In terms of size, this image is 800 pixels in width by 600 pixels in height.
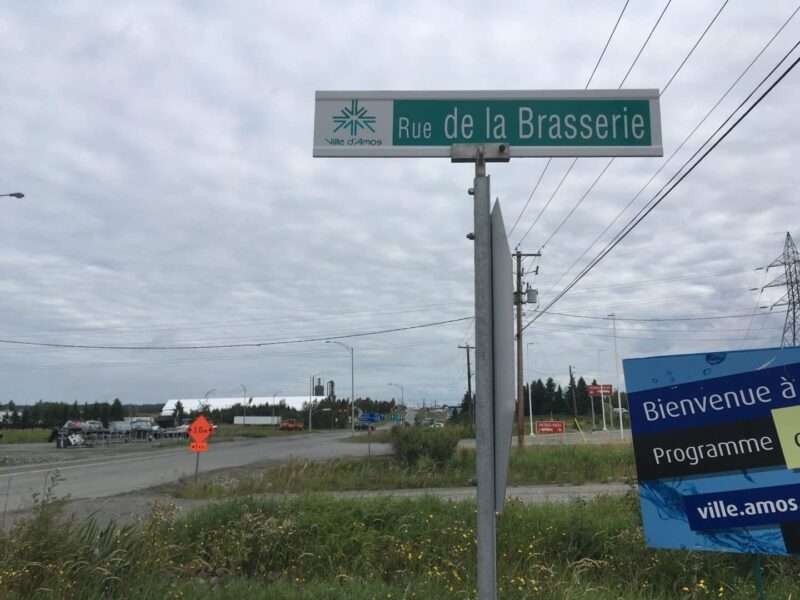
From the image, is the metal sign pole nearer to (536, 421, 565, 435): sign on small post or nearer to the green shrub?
the green shrub

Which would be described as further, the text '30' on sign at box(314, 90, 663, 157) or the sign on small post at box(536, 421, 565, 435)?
the sign on small post at box(536, 421, 565, 435)

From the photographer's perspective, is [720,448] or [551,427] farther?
[551,427]

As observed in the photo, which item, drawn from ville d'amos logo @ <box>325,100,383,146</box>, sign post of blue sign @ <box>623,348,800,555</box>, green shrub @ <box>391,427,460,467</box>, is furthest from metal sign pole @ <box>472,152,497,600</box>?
green shrub @ <box>391,427,460,467</box>

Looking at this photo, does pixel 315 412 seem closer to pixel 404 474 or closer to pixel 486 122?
pixel 404 474

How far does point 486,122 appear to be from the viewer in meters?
3.11

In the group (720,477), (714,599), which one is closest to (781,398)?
(720,477)

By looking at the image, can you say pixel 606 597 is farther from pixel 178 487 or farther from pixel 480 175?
pixel 178 487

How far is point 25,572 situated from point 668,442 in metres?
4.86

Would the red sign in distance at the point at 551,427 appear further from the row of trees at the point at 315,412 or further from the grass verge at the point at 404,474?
the row of trees at the point at 315,412

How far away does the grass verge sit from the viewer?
55.2 ft

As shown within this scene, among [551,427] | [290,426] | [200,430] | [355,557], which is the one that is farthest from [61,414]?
[355,557]

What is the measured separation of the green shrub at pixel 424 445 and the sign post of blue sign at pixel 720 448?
17.2 m

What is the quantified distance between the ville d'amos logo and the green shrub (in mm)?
19013

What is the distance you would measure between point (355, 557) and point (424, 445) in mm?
15267
